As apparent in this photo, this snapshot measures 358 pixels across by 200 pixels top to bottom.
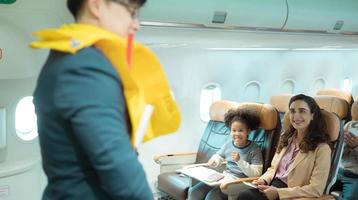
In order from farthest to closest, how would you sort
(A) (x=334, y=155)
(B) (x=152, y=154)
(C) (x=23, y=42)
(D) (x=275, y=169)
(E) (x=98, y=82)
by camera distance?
1. (B) (x=152, y=154)
2. (D) (x=275, y=169)
3. (A) (x=334, y=155)
4. (C) (x=23, y=42)
5. (E) (x=98, y=82)

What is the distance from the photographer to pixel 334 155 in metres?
3.02

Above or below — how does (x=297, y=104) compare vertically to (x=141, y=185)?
below

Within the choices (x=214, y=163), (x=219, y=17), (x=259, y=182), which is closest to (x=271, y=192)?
(x=259, y=182)

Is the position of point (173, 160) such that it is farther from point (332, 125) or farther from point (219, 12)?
point (219, 12)

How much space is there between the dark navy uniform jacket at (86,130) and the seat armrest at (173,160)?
296 centimetres

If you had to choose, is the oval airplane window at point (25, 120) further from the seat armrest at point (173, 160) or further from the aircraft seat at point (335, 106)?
the aircraft seat at point (335, 106)

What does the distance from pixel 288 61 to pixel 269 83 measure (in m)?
0.43

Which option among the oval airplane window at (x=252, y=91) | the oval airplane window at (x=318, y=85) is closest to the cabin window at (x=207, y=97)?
the oval airplane window at (x=252, y=91)

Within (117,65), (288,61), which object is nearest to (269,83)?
(288,61)

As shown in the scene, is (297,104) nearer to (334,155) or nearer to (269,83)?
(334,155)

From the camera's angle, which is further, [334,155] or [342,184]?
[342,184]

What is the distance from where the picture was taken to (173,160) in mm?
4031

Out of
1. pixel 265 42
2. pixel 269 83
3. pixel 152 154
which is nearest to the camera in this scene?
pixel 265 42

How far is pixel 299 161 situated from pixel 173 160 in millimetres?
1348
